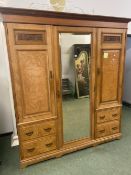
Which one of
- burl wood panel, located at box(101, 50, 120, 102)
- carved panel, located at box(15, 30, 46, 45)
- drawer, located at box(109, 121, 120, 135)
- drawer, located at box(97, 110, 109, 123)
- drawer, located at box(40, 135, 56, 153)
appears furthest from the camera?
drawer, located at box(109, 121, 120, 135)

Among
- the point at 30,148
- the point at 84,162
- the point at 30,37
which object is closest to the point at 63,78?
the point at 30,37

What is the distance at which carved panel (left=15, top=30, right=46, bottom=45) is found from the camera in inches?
68.4

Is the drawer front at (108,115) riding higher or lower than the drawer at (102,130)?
higher

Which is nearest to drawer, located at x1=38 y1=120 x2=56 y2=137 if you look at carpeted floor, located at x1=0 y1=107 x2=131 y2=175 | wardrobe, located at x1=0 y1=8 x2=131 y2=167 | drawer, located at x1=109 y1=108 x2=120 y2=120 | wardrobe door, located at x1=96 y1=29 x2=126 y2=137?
wardrobe, located at x1=0 y1=8 x2=131 y2=167

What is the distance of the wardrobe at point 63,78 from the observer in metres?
1.79

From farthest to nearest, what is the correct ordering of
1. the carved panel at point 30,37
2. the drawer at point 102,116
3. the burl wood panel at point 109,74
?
the drawer at point 102,116, the burl wood panel at point 109,74, the carved panel at point 30,37

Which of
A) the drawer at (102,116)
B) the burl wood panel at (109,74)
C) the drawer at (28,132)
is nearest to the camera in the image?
the drawer at (28,132)

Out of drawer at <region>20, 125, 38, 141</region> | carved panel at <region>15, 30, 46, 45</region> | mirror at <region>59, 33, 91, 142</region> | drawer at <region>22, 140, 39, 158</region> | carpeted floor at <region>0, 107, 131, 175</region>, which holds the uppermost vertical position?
carved panel at <region>15, 30, 46, 45</region>

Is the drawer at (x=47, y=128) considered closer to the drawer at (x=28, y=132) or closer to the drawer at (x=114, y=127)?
the drawer at (x=28, y=132)

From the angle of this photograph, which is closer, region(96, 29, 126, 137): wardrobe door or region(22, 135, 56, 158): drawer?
region(22, 135, 56, 158): drawer

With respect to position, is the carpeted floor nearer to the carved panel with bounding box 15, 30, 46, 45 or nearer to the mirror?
the mirror

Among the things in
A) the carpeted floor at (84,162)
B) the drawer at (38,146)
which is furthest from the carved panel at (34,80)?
the carpeted floor at (84,162)

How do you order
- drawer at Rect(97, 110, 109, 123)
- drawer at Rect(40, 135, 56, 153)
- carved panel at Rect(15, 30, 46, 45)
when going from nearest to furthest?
carved panel at Rect(15, 30, 46, 45) < drawer at Rect(40, 135, 56, 153) < drawer at Rect(97, 110, 109, 123)

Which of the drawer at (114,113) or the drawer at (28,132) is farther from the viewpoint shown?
the drawer at (114,113)
